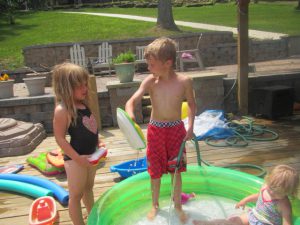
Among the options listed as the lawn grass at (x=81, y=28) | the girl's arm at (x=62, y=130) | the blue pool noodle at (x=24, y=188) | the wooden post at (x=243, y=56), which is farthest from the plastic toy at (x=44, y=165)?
the lawn grass at (x=81, y=28)

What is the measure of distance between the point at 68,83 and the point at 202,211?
1.62 metres

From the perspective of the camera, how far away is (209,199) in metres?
3.59

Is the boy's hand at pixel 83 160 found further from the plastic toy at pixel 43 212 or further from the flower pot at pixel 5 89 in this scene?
the flower pot at pixel 5 89

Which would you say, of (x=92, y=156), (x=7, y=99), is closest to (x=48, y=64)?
(x=7, y=99)

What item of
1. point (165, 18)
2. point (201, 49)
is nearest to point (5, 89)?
point (201, 49)

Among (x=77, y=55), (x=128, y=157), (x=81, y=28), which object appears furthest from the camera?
(x=81, y=28)

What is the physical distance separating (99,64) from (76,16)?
11.3 m

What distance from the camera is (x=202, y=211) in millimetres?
3371

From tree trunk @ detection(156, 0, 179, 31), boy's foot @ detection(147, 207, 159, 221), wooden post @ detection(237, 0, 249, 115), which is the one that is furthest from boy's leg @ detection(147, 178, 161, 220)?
tree trunk @ detection(156, 0, 179, 31)

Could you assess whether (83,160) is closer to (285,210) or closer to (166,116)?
(166,116)

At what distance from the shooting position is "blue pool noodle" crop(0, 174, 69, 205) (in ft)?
11.8

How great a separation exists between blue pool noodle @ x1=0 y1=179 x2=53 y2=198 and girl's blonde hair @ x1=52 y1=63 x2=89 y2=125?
1392 millimetres

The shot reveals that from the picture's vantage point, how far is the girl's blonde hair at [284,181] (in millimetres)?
2387

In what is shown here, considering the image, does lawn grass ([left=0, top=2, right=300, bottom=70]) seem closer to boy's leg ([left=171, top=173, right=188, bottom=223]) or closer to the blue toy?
the blue toy
